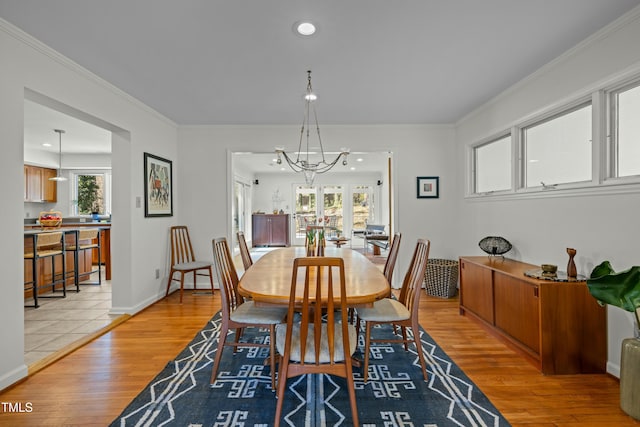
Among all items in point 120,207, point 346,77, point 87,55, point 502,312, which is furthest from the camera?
point 120,207

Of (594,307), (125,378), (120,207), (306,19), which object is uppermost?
(306,19)

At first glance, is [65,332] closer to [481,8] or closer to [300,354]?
[300,354]

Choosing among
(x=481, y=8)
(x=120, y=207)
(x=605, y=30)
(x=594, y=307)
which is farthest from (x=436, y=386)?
(x=120, y=207)

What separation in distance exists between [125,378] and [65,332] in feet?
4.31

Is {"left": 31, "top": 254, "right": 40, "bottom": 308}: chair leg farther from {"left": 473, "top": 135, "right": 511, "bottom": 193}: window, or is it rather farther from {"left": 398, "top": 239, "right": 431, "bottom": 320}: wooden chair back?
{"left": 473, "top": 135, "right": 511, "bottom": 193}: window

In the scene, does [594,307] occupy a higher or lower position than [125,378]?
higher

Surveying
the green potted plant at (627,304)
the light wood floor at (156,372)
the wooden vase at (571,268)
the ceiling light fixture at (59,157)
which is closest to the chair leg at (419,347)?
the light wood floor at (156,372)

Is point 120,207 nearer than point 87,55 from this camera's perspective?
No

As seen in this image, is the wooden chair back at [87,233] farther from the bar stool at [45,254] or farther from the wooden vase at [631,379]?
the wooden vase at [631,379]

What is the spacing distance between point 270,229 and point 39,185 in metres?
5.33

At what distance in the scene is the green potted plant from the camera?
1.67 m

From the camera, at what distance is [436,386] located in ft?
6.64

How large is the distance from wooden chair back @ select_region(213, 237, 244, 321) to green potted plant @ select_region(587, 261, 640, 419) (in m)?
2.26

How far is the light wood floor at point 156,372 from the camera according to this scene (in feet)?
5.75
